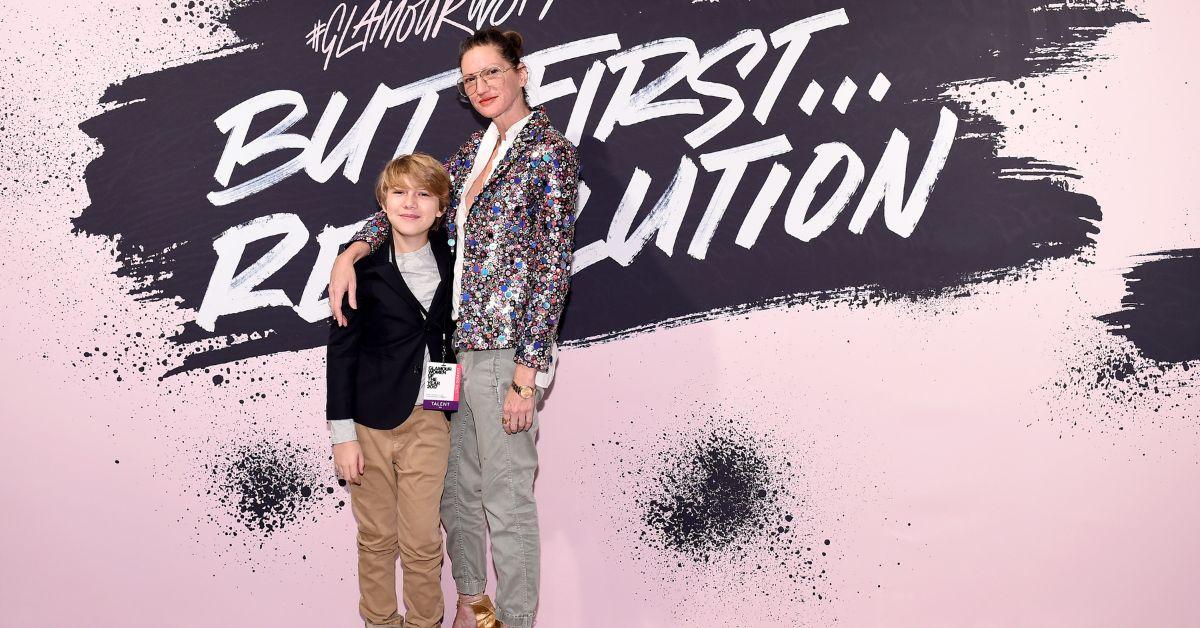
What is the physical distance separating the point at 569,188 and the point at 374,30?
34.3 inches

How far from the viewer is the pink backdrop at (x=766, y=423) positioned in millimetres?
2330

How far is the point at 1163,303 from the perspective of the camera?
2.34m

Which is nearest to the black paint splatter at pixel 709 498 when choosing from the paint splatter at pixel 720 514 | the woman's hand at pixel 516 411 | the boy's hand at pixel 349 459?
the paint splatter at pixel 720 514

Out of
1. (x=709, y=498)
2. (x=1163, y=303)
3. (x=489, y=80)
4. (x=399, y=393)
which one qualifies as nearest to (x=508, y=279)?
(x=399, y=393)

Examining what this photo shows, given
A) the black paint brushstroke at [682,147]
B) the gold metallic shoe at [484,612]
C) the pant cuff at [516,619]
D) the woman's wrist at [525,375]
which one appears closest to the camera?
the woman's wrist at [525,375]

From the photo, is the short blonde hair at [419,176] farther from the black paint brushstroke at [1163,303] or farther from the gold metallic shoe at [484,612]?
the black paint brushstroke at [1163,303]

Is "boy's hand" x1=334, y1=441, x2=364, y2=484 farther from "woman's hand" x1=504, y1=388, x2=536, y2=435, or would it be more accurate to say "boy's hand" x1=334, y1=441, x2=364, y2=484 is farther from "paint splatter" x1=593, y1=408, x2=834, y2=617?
"paint splatter" x1=593, y1=408, x2=834, y2=617

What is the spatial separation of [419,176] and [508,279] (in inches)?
12.8

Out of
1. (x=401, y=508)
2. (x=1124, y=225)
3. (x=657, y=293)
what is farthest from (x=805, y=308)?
(x=401, y=508)

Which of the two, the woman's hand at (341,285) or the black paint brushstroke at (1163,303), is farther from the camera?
the black paint brushstroke at (1163,303)

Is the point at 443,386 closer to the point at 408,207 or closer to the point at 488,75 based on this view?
the point at 408,207

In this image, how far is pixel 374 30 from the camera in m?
2.34

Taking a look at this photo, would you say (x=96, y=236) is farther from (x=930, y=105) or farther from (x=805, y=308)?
(x=930, y=105)

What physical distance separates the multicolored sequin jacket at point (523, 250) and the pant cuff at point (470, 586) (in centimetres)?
68
